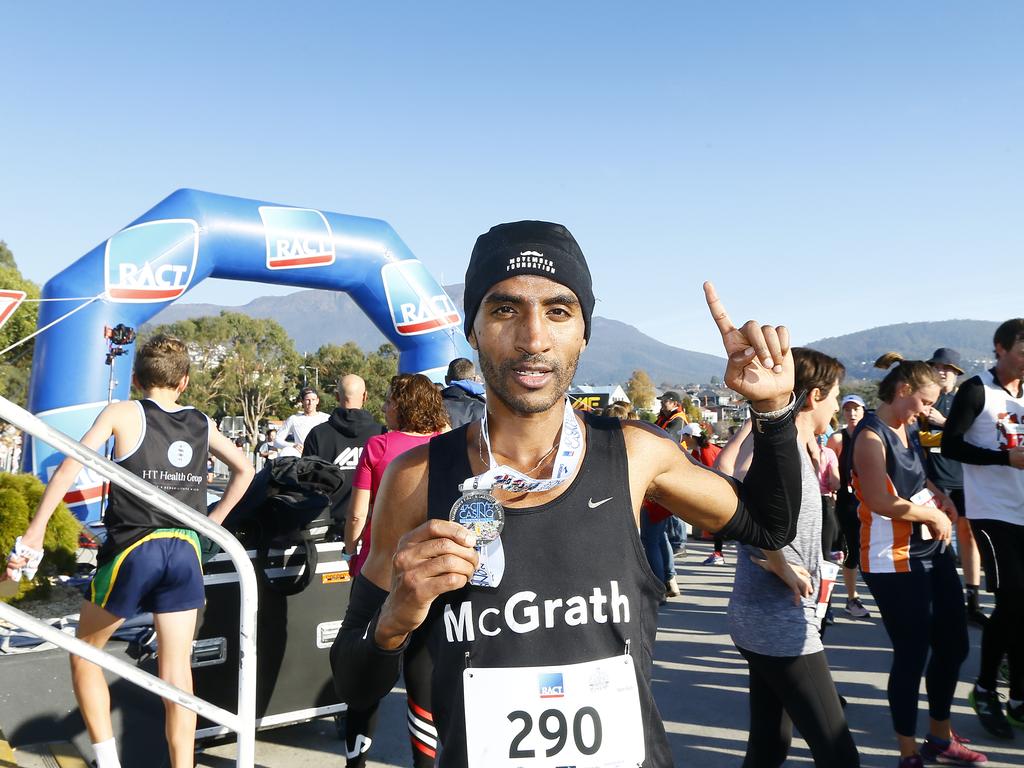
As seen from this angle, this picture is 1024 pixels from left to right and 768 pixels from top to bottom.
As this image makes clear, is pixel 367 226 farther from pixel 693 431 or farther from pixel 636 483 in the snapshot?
pixel 636 483

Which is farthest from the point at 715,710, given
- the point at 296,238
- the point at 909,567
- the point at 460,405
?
the point at 296,238

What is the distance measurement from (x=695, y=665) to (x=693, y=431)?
4.55 meters

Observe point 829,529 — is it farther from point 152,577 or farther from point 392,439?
point 152,577

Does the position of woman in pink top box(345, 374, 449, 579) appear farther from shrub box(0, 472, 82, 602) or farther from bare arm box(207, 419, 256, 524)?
shrub box(0, 472, 82, 602)

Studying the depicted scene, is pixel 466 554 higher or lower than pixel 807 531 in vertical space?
higher

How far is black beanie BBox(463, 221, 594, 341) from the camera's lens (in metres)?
1.58

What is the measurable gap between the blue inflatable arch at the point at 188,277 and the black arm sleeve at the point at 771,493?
9722mm

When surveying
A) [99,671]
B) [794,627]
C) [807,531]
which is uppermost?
[807,531]

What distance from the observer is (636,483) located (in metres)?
1.64

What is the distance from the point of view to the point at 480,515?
1.36 metres

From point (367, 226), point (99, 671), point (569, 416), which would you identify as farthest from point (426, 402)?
point (367, 226)

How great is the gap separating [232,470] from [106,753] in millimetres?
1346

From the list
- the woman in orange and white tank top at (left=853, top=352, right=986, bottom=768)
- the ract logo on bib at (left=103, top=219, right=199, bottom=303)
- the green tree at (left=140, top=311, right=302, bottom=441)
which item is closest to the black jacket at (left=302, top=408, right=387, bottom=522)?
the woman in orange and white tank top at (left=853, top=352, right=986, bottom=768)

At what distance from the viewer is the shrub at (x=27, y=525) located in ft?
21.2
